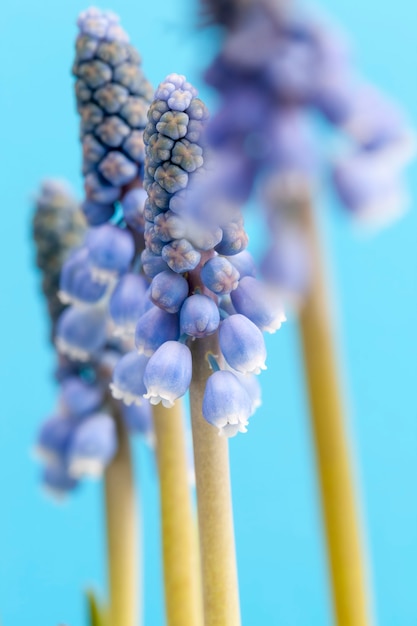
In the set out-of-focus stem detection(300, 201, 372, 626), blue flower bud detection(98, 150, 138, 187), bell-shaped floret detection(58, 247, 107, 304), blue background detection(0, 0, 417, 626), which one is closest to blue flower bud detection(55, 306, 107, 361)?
bell-shaped floret detection(58, 247, 107, 304)

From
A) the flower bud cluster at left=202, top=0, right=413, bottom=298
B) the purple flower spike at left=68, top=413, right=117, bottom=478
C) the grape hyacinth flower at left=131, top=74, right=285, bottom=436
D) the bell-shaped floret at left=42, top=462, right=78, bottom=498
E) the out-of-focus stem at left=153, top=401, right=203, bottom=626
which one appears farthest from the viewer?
the bell-shaped floret at left=42, top=462, right=78, bottom=498

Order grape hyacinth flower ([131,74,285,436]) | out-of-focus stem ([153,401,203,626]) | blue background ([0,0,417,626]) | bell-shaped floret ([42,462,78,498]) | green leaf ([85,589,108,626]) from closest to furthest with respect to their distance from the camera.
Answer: grape hyacinth flower ([131,74,285,436]), out-of-focus stem ([153,401,203,626]), green leaf ([85,589,108,626]), bell-shaped floret ([42,462,78,498]), blue background ([0,0,417,626])

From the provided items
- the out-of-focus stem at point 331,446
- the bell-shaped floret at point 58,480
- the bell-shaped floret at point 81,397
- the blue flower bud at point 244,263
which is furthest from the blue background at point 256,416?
the out-of-focus stem at point 331,446

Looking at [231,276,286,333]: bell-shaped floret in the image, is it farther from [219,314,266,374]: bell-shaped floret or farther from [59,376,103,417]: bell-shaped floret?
[59,376,103,417]: bell-shaped floret

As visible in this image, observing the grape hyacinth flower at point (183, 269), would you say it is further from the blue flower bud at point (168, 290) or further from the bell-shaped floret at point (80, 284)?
the bell-shaped floret at point (80, 284)

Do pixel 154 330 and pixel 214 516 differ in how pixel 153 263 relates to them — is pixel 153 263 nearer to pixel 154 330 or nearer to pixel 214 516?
pixel 154 330

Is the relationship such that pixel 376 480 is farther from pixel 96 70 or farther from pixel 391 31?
pixel 96 70

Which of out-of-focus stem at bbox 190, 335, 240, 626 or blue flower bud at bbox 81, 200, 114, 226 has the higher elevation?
blue flower bud at bbox 81, 200, 114, 226

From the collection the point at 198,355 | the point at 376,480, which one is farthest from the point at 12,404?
the point at 198,355
